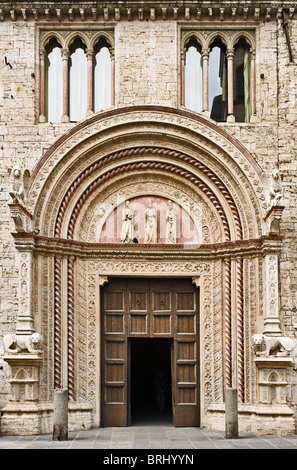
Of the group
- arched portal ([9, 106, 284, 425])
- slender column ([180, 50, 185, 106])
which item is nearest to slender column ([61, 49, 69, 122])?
arched portal ([9, 106, 284, 425])

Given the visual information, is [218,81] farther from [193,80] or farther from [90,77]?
[90,77]

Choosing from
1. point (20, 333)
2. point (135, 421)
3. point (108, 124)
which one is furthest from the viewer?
point (135, 421)

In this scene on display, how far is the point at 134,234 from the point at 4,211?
287 cm

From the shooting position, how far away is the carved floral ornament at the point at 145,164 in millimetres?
14938

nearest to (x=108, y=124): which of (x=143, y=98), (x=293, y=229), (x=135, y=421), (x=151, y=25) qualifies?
(x=143, y=98)

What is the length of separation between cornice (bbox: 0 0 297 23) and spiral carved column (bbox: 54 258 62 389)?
5.41 m

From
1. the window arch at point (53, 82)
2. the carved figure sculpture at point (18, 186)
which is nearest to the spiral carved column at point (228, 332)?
the carved figure sculpture at point (18, 186)

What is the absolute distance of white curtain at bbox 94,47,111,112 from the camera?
15602 millimetres

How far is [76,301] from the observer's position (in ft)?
49.3

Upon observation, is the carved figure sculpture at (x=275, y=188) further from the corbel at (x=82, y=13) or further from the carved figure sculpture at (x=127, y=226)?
the corbel at (x=82, y=13)

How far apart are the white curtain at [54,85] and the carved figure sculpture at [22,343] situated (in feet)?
15.9

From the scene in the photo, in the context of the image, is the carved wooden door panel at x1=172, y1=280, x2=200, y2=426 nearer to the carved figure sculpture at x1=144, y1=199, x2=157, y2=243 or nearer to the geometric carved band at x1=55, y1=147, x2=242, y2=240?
the carved figure sculpture at x1=144, y1=199, x2=157, y2=243

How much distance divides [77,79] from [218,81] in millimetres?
3181
